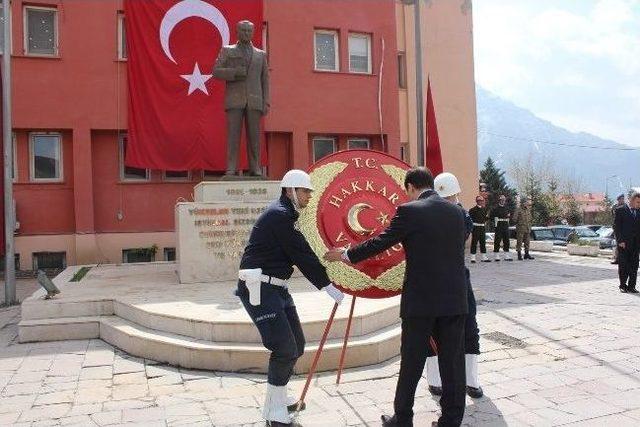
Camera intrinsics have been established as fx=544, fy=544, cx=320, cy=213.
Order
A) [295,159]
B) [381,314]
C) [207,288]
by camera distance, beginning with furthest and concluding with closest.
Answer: [295,159], [207,288], [381,314]

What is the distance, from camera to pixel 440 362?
390 cm

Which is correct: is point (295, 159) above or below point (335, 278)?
above

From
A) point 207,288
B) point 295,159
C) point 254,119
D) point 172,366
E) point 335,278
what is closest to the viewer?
point 335,278

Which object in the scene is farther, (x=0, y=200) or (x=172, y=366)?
(x=0, y=200)

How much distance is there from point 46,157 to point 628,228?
1489 cm

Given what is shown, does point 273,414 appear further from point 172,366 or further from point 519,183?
point 519,183

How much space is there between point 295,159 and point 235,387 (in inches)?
499

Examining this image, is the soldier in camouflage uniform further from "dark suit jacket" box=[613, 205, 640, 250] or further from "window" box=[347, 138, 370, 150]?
"dark suit jacket" box=[613, 205, 640, 250]

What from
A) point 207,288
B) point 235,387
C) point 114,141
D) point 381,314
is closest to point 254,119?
point 207,288

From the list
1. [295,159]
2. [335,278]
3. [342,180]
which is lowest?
[335,278]

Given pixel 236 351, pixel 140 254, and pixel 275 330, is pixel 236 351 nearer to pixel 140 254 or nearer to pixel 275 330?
pixel 275 330

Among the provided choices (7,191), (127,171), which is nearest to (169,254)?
(127,171)

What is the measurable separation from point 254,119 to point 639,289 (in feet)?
26.8

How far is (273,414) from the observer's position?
4152 mm
